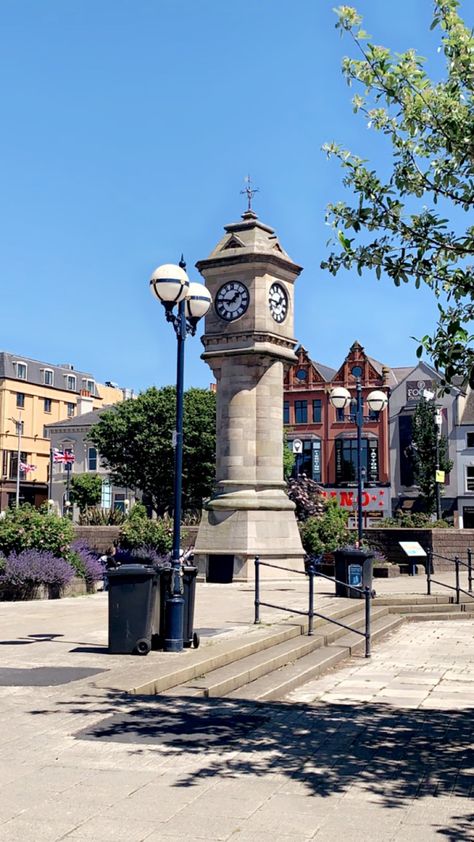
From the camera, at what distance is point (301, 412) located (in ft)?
224

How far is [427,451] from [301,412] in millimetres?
13701

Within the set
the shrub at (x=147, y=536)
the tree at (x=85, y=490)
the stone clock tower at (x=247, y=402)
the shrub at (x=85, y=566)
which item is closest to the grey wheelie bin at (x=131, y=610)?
the shrub at (x=85, y=566)

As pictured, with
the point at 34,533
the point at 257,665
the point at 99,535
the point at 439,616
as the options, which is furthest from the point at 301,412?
the point at 257,665

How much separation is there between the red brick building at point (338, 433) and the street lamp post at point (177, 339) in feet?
169

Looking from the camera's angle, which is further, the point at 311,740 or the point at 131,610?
the point at 131,610

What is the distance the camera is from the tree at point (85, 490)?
73.9 m

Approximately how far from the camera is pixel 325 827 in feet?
16.0

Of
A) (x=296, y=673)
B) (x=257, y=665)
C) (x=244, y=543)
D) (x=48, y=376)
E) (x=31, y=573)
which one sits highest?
(x=48, y=376)

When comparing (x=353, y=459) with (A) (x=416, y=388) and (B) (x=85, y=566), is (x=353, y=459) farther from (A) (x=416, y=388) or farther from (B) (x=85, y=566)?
(B) (x=85, y=566)

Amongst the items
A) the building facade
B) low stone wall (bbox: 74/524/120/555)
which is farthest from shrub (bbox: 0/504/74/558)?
the building facade

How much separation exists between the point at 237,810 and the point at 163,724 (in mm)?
2066

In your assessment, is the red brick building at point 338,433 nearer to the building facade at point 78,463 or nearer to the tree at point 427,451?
the tree at point 427,451

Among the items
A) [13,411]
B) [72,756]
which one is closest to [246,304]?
[72,756]

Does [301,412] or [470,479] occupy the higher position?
[301,412]
